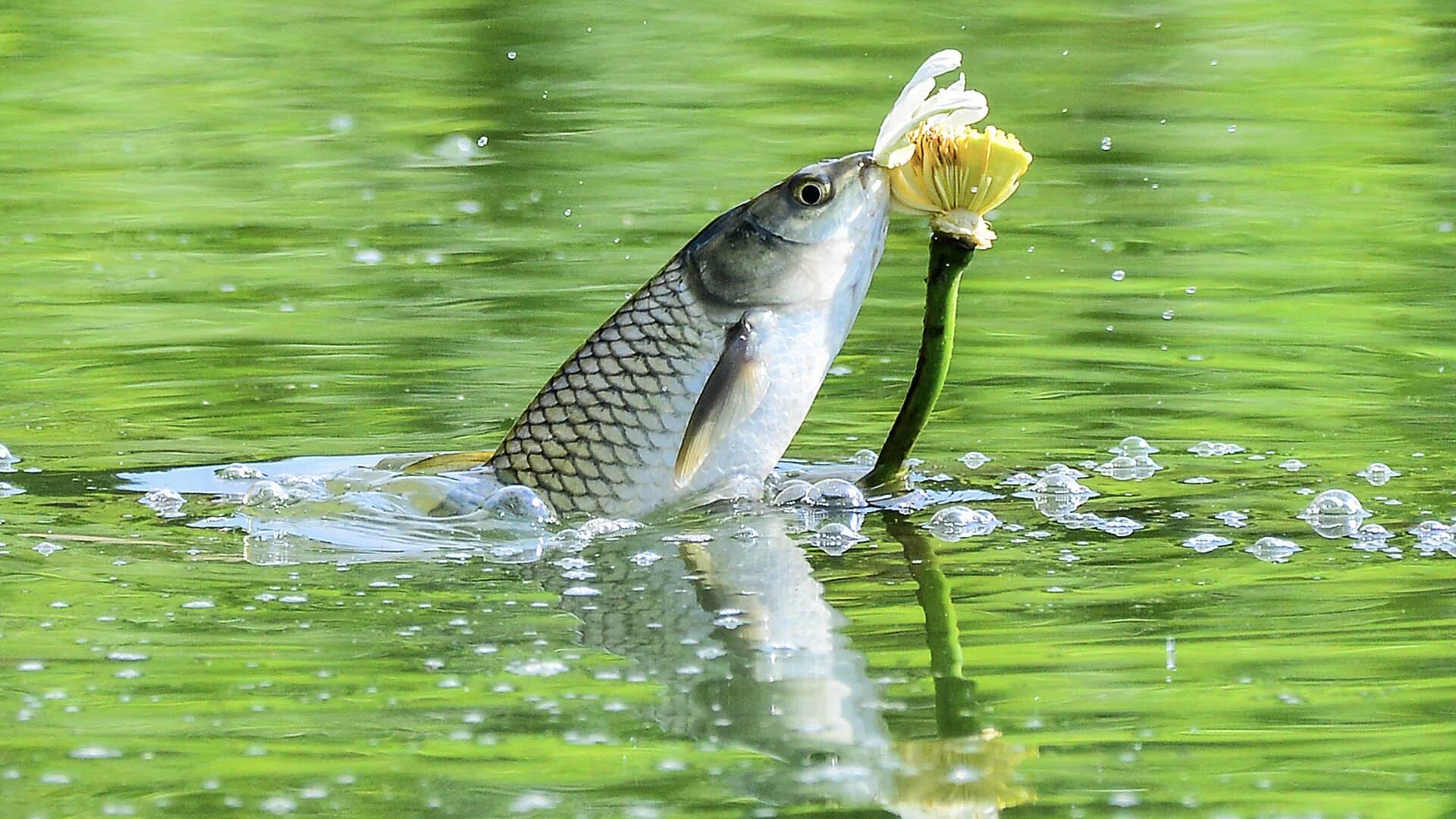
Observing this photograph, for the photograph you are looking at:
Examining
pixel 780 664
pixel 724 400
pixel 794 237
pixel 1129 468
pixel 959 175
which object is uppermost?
pixel 959 175

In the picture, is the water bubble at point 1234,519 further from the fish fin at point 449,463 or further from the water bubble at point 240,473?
the water bubble at point 240,473

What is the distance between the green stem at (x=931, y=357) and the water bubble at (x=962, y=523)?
208mm

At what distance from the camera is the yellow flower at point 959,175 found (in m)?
4.69

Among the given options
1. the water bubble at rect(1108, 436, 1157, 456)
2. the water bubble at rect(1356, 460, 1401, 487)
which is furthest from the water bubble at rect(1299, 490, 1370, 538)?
the water bubble at rect(1108, 436, 1157, 456)

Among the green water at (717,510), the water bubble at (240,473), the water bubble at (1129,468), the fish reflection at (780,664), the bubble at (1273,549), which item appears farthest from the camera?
the water bubble at (240,473)

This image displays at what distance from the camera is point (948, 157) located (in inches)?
185

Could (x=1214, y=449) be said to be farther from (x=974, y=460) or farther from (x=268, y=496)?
(x=268, y=496)

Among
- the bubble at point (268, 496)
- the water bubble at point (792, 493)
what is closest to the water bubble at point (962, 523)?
the water bubble at point (792, 493)

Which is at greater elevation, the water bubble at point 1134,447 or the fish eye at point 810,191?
the fish eye at point 810,191

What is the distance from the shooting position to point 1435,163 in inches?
397

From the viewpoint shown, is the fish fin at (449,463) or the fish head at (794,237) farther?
the fish fin at (449,463)

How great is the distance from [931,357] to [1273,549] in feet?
2.64

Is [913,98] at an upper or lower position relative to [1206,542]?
upper

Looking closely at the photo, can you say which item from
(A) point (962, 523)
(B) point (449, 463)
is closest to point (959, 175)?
(A) point (962, 523)
